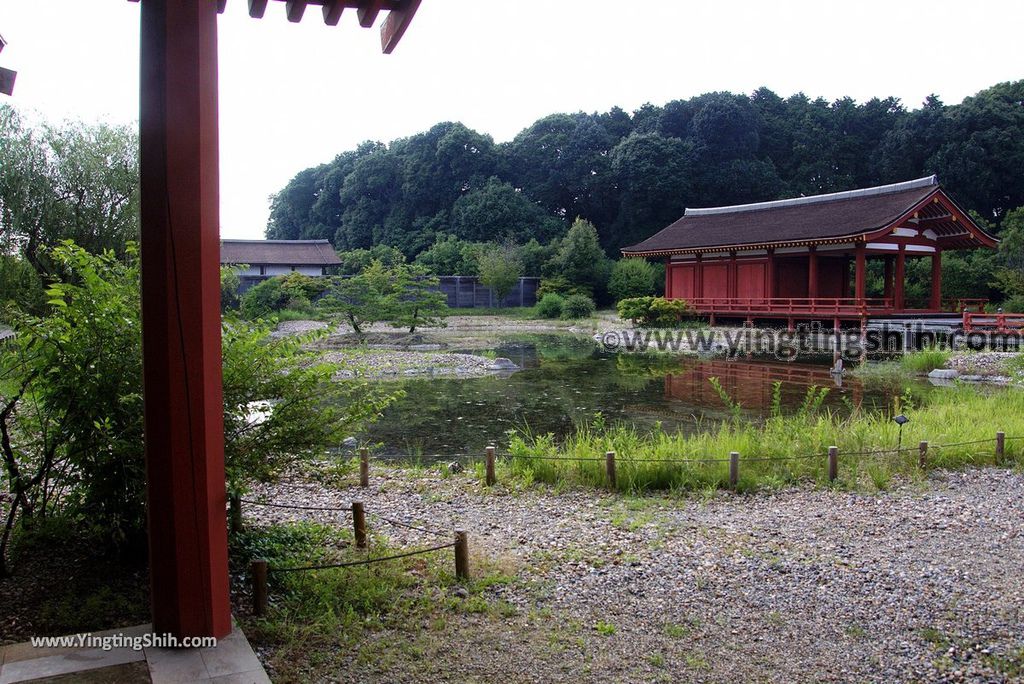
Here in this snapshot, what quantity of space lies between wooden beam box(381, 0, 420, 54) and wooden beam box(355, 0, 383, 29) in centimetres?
5

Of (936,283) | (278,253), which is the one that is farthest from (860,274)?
(278,253)

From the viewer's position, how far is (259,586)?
3.19m

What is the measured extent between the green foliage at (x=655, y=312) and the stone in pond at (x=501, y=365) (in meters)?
8.50

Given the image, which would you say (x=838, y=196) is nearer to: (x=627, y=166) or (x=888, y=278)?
(x=888, y=278)

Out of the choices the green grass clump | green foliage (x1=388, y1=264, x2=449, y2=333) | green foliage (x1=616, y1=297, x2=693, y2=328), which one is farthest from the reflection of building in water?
green foliage (x1=388, y1=264, x2=449, y2=333)

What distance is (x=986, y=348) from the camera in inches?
572

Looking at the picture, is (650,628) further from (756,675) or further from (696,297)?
(696,297)

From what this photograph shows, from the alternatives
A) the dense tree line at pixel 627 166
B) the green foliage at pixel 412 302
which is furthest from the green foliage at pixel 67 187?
the dense tree line at pixel 627 166

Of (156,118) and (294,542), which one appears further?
(294,542)

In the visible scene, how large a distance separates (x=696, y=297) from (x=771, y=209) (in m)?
3.81

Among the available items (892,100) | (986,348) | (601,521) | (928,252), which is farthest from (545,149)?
(601,521)

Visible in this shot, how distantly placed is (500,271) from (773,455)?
2265cm

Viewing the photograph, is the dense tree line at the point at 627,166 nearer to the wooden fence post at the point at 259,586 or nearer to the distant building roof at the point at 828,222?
the distant building roof at the point at 828,222

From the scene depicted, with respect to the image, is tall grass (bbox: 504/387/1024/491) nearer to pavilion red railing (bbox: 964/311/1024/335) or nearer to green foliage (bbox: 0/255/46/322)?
green foliage (bbox: 0/255/46/322)
